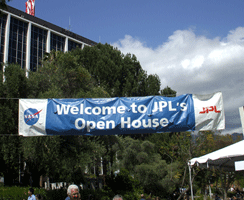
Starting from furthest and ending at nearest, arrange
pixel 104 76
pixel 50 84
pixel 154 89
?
pixel 154 89 < pixel 104 76 < pixel 50 84

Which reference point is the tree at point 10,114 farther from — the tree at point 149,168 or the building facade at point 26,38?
the building facade at point 26,38

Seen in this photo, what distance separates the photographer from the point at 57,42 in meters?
61.8

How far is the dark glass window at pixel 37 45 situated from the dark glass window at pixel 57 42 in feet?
A: 6.77

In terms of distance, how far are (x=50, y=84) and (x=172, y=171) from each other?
1403 cm

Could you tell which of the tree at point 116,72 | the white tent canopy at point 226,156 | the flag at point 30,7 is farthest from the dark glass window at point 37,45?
the white tent canopy at point 226,156

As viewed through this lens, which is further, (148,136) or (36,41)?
(36,41)

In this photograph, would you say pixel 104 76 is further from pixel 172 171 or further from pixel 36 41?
pixel 36 41

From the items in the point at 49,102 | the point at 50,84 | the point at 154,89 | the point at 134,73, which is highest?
the point at 134,73

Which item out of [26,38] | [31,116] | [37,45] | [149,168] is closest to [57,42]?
[37,45]

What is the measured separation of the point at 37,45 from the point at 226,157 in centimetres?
5531

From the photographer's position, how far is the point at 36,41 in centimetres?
5644

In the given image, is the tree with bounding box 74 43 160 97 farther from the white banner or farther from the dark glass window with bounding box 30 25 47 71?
the dark glass window with bounding box 30 25 47 71

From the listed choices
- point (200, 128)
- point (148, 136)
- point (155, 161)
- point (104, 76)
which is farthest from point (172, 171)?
point (200, 128)

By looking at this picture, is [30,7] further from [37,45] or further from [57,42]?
[37,45]
